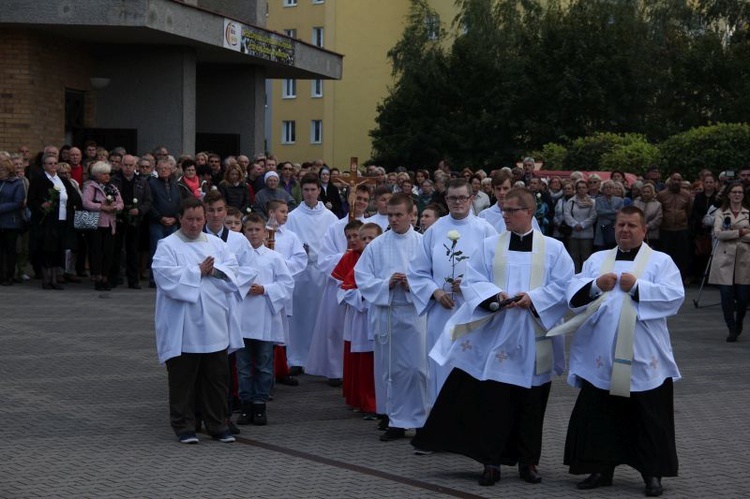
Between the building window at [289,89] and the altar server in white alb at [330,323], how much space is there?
5967 centimetres

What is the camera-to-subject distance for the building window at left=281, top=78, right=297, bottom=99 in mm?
72562

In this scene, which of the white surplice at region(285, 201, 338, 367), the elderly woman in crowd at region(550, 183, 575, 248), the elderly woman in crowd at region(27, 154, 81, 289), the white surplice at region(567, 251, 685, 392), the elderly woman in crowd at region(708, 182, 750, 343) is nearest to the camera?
the white surplice at region(567, 251, 685, 392)

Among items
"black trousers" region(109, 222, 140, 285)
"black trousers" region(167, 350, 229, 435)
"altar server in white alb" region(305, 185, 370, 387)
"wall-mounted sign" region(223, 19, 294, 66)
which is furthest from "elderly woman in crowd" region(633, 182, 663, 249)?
"black trousers" region(167, 350, 229, 435)

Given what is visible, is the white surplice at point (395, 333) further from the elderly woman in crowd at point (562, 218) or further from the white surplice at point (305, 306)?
the elderly woman in crowd at point (562, 218)

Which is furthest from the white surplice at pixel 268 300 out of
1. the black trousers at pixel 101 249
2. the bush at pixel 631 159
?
the bush at pixel 631 159

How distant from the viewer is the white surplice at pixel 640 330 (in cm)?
874

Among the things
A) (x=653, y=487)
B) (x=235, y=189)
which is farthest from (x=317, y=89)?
(x=653, y=487)

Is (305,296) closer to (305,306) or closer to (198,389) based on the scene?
(305,306)

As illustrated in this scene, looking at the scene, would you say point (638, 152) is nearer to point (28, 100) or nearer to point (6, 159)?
point (28, 100)

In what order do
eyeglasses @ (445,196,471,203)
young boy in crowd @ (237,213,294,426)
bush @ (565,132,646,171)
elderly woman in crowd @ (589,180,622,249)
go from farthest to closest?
1. bush @ (565,132,646,171)
2. elderly woman in crowd @ (589,180,622,249)
3. young boy in crowd @ (237,213,294,426)
4. eyeglasses @ (445,196,471,203)

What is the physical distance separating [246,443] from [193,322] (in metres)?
0.98

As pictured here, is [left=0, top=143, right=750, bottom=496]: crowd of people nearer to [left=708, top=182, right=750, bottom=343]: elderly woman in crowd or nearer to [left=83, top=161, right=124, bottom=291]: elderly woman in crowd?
[left=708, top=182, right=750, bottom=343]: elderly woman in crowd

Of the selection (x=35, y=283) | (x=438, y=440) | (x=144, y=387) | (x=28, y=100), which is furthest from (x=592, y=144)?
(x=438, y=440)

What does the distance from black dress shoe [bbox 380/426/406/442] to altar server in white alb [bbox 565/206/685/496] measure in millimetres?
1966
